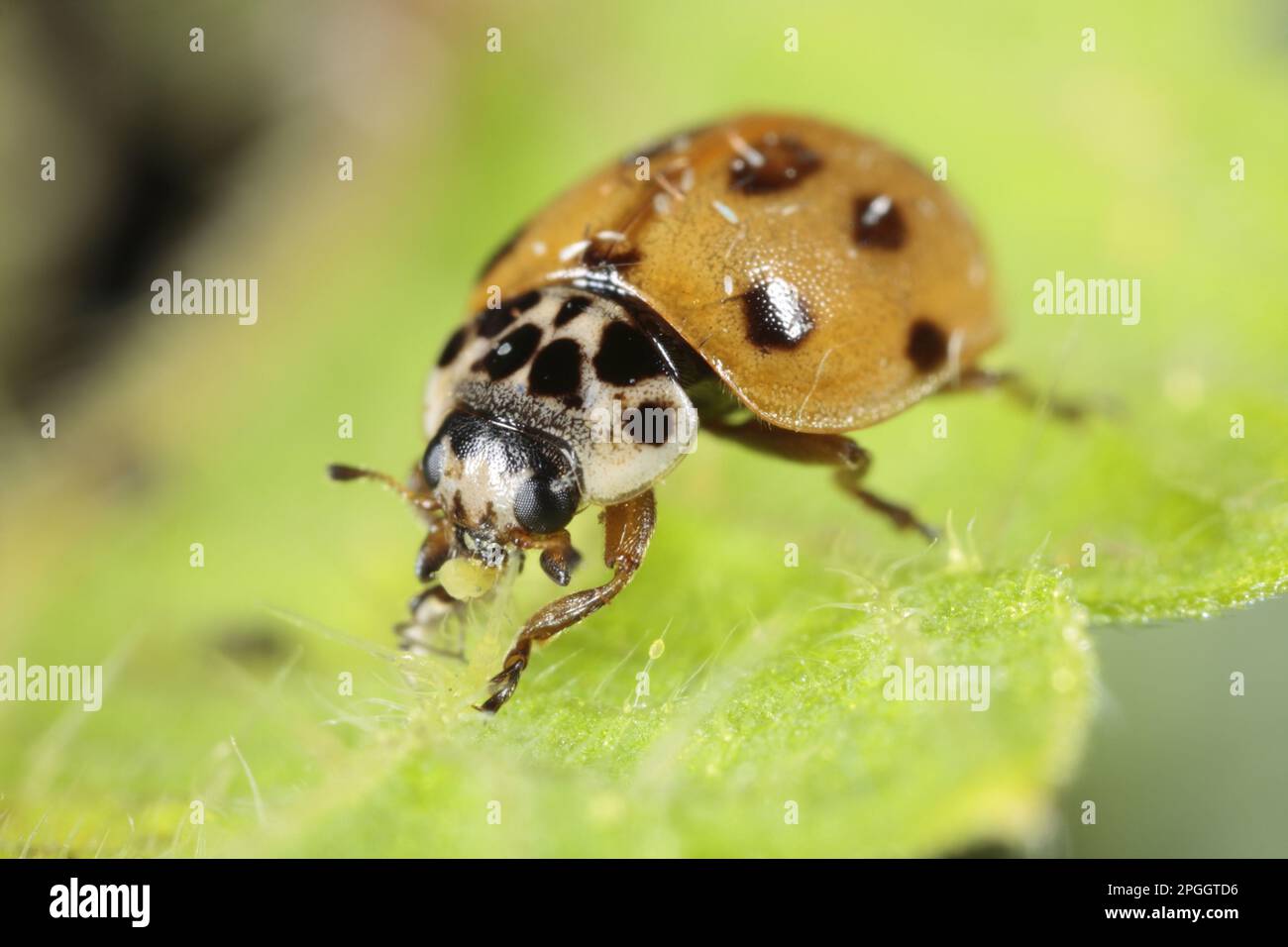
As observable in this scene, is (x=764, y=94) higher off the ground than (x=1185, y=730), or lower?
higher

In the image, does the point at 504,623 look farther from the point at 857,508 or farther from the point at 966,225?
the point at 966,225

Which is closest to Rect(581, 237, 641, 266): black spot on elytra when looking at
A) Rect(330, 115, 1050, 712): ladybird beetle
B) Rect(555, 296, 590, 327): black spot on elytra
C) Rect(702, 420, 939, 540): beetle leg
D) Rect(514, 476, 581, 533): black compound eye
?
Rect(330, 115, 1050, 712): ladybird beetle

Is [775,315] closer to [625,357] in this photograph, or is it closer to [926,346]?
[625,357]

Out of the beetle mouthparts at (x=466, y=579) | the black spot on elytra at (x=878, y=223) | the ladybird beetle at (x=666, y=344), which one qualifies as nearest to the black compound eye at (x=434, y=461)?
the ladybird beetle at (x=666, y=344)

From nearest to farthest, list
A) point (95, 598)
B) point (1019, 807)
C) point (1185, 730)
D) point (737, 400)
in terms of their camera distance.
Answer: point (1019, 807) < point (737, 400) < point (1185, 730) < point (95, 598)

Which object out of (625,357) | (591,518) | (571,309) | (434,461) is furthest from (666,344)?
(434,461)
